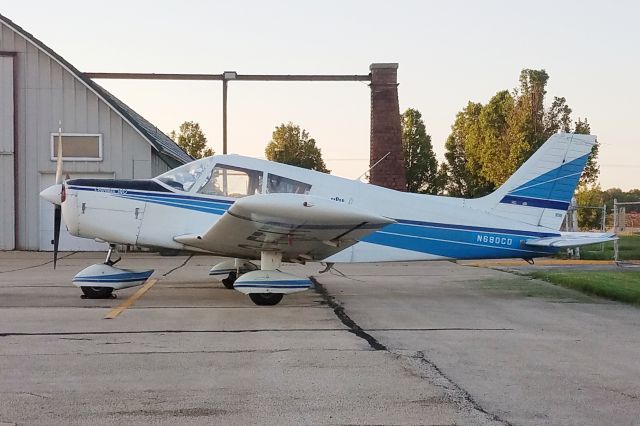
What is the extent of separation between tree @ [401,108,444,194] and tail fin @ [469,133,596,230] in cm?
4429

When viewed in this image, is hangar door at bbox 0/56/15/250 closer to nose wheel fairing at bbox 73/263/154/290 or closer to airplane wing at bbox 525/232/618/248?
nose wheel fairing at bbox 73/263/154/290

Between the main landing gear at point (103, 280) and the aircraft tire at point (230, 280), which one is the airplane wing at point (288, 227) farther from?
the aircraft tire at point (230, 280)

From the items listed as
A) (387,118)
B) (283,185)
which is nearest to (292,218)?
(283,185)

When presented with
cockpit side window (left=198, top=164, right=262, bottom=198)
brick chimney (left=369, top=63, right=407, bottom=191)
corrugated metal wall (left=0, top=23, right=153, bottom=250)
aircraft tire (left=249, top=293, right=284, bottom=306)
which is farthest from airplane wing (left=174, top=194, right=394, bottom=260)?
brick chimney (left=369, top=63, right=407, bottom=191)

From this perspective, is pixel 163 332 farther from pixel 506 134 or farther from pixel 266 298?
pixel 506 134

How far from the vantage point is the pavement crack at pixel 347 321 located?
6910 millimetres

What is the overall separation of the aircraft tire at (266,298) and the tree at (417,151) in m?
47.0

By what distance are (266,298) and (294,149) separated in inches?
1767

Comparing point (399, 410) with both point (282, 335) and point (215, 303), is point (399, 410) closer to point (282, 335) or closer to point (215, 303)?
point (282, 335)

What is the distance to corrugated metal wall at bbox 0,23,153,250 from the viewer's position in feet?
68.9

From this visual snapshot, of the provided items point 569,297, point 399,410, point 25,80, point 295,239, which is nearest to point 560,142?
point 569,297

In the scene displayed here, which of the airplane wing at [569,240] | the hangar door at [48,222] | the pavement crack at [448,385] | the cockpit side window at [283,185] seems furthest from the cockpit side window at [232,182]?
the hangar door at [48,222]

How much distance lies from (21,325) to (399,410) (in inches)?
196

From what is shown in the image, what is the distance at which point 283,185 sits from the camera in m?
10.3
